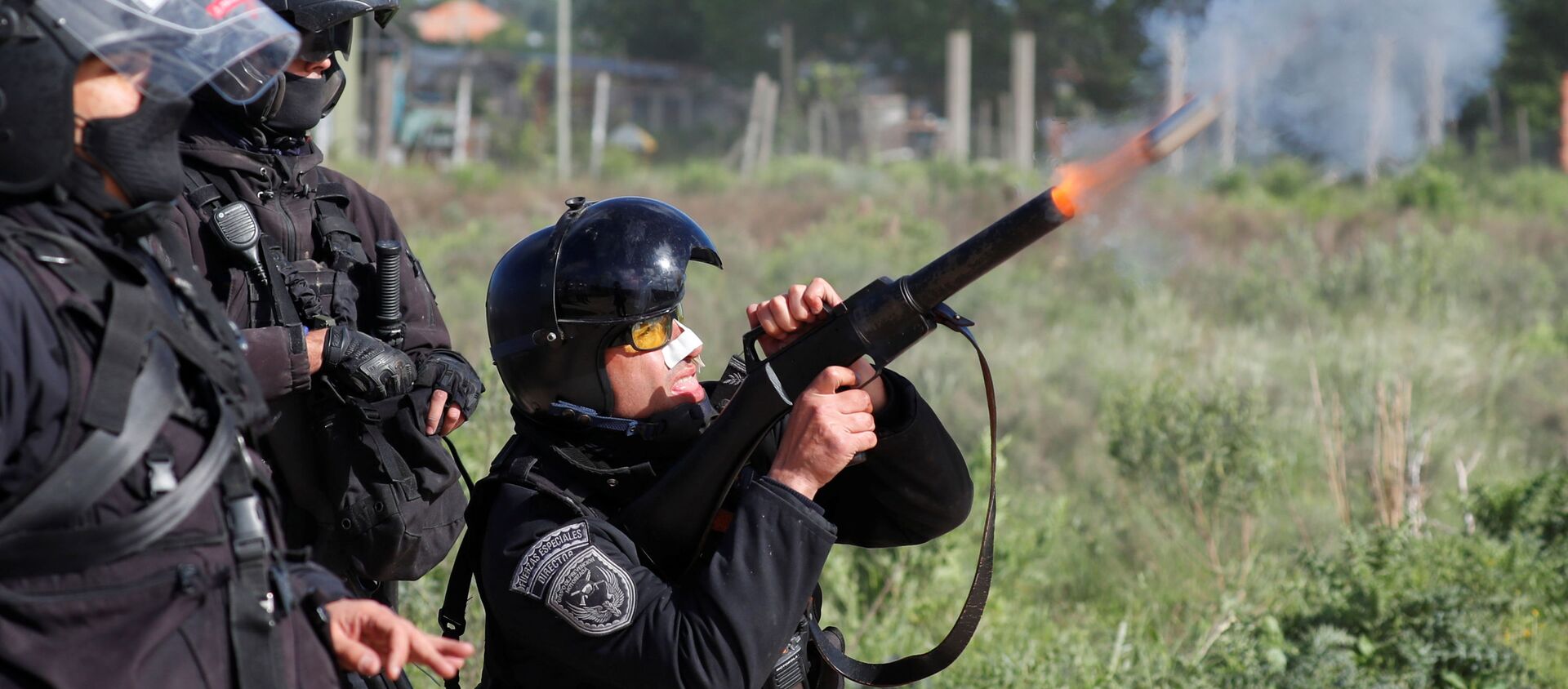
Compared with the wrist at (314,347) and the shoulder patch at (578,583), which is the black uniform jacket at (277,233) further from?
the shoulder patch at (578,583)

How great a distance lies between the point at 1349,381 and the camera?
28.3 feet

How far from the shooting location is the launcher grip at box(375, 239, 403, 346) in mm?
3570

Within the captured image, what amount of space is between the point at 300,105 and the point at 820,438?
6.13 ft

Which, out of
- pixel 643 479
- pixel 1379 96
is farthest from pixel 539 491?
pixel 1379 96

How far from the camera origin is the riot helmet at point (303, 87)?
349cm

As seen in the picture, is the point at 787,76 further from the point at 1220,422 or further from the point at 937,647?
the point at 937,647

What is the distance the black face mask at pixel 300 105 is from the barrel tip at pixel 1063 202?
202 cm

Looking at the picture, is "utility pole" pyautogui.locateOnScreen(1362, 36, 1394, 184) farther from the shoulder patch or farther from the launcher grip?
the shoulder patch

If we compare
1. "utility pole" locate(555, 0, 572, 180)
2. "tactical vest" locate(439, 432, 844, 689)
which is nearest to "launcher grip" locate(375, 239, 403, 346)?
"tactical vest" locate(439, 432, 844, 689)

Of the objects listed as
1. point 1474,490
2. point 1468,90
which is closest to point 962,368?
point 1474,490

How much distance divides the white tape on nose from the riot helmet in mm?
1351

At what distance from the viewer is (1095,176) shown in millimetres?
2496

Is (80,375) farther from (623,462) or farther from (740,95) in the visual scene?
(740,95)

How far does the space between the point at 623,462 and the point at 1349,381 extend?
7.01 metres
